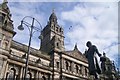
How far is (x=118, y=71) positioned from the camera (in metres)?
60.7

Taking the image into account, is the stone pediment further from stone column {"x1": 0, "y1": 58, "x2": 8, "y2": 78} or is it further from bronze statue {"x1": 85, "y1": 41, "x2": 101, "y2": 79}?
stone column {"x1": 0, "y1": 58, "x2": 8, "y2": 78}

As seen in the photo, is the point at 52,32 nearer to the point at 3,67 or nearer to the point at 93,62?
the point at 3,67

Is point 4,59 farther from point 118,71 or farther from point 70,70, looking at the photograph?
point 118,71

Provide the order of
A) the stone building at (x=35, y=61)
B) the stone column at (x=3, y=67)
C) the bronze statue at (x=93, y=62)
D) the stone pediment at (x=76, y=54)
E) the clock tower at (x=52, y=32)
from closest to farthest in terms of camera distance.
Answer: the bronze statue at (x=93, y=62) → the stone column at (x=3, y=67) → the stone building at (x=35, y=61) → the stone pediment at (x=76, y=54) → the clock tower at (x=52, y=32)

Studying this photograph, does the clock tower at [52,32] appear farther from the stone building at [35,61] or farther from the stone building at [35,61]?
the stone building at [35,61]

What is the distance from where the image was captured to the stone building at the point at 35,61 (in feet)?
102

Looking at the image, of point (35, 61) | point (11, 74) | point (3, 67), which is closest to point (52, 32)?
point (35, 61)

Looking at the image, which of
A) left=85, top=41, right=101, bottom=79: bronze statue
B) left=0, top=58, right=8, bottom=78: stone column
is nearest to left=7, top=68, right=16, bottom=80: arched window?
left=0, top=58, right=8, bottom=78: stone column

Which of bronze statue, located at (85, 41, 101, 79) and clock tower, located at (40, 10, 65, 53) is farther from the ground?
clock tower, located at (40, 10, 65, 53)

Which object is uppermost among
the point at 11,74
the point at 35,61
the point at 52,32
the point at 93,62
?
the point at 52,32

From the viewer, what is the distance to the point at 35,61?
118 feet

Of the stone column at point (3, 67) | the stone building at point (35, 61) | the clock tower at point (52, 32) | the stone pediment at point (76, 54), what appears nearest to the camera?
the stone column at point (3, 67)

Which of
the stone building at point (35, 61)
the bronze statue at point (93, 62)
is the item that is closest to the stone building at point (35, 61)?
the stone building at point (35, 61)

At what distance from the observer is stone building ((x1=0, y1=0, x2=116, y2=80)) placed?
31.1 meters
